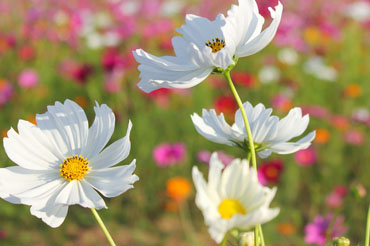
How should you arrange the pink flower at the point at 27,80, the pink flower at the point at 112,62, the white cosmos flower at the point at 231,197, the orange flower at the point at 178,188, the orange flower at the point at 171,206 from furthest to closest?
the pink flower at the point at 27,80
the pink flower at the point at 112,62
the orange flower at the point at 171,206
the orange flower at the point at 178,188
the white cosmos flower at the point at 231,197

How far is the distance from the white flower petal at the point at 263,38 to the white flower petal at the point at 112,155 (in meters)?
0.16

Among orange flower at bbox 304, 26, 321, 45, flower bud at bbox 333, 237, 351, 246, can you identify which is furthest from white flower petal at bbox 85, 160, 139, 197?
orange flower at bbox 304, 26, 321, 45

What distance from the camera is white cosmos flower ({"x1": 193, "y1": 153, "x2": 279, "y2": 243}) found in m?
0.31

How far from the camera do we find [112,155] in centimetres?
50

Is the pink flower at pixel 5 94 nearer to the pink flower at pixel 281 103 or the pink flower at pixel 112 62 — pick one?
the pink flower at pixel 112 62

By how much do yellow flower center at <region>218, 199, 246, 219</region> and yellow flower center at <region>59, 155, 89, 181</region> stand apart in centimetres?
18

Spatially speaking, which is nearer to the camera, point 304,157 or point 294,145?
point 294,145

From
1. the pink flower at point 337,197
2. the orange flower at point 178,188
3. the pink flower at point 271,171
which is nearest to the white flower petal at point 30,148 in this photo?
the orange flower at point 178,188

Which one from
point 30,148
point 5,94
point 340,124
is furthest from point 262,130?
point 5,94

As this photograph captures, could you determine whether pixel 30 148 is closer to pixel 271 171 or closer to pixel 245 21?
pixel 245 21

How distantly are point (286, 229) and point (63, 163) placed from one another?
4.57 ft

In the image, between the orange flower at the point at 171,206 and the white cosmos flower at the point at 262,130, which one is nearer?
the white cosmos flower at the point at 262,130

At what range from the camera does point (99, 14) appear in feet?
12.9

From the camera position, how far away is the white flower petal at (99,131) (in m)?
0.47
